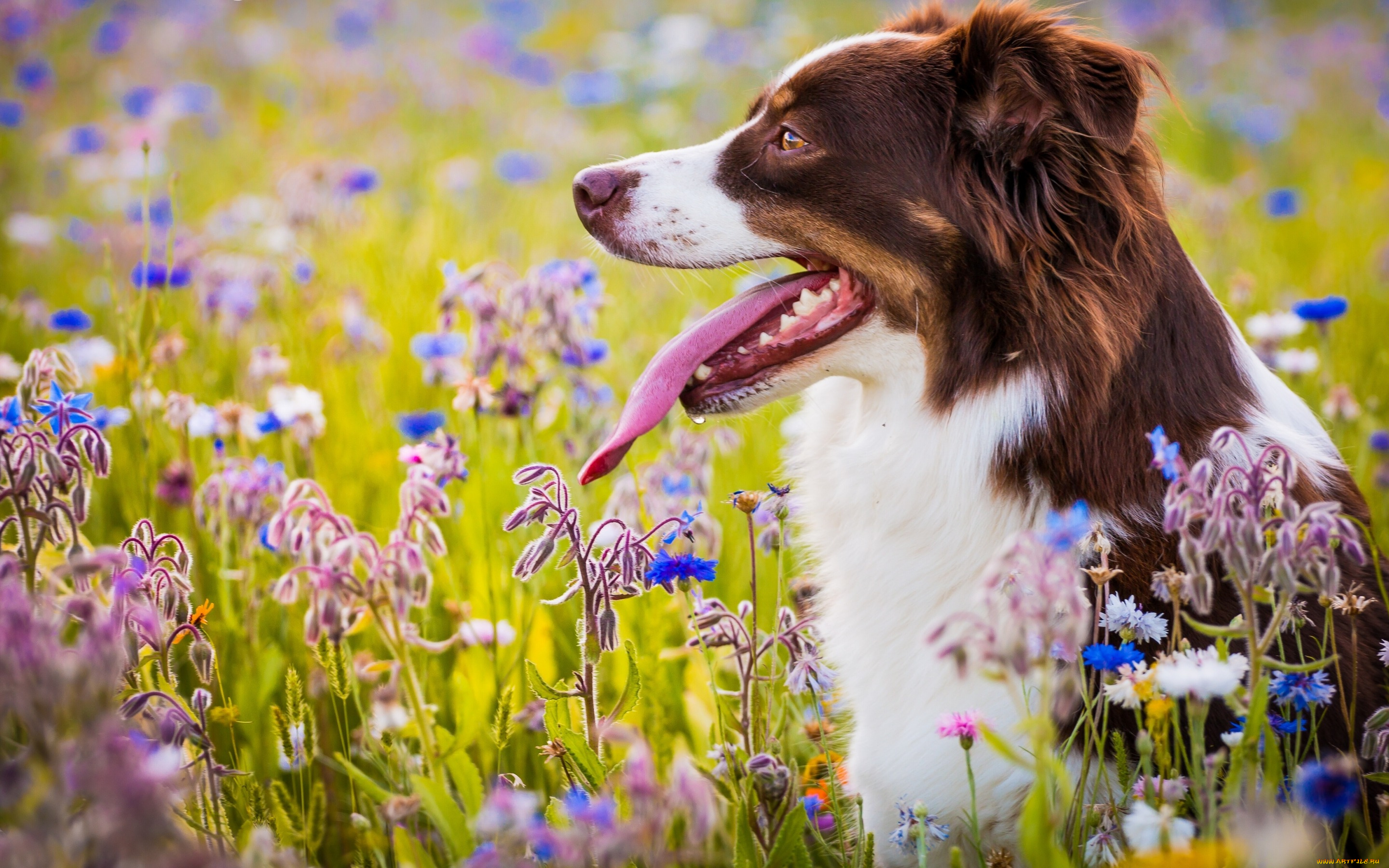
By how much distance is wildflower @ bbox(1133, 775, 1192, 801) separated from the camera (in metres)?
1.41

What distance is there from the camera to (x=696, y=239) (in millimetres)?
2283

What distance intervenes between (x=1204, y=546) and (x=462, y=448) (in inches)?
90.9

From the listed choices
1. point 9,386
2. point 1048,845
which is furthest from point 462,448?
point 1048,845

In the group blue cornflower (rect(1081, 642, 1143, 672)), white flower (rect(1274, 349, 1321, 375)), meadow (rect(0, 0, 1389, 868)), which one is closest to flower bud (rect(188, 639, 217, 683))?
meadow (rect(0, 0, 1389, 868))

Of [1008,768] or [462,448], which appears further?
[462,448]

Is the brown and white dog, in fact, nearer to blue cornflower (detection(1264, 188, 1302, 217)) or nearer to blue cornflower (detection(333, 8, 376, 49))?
blue cornflower (detection(1264, 188, 1302, 217))

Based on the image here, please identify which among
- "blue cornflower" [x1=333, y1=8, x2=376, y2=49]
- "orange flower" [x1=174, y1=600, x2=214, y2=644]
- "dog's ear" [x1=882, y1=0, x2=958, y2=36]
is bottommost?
"orange flower" [x1=174, y1=600, x2=214, y2=644]

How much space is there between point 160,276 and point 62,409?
5.91 ft

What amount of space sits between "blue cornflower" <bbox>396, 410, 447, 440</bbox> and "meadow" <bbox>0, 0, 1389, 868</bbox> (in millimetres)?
14

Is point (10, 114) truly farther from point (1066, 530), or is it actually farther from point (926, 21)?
point (1066, 530)

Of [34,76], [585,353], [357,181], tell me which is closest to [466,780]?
[585,353]

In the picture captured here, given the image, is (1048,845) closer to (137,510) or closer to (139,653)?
(139,653)

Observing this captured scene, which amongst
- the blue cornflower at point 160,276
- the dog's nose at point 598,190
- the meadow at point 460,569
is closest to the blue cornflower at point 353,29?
the meadow at point 460,569

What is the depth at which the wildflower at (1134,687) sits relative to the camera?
1434 millimetres
